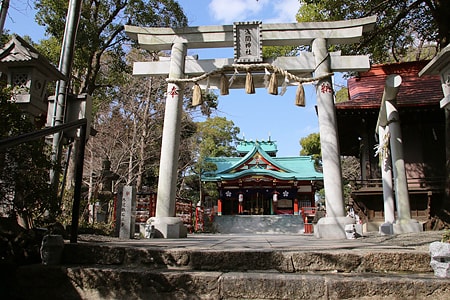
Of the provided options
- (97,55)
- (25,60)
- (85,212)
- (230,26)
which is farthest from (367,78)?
(25,60)

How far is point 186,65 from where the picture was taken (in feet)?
25.2

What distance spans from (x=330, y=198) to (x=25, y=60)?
5832 mm

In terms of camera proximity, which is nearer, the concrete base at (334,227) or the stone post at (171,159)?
the concrete base at (334,227)

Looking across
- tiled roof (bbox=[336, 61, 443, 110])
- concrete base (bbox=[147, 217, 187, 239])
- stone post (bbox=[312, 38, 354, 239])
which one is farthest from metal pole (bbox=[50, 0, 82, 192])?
tiled roof (bbox=[336, 61, 443, 110])

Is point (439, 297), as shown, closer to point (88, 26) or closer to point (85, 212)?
point (85, 212)

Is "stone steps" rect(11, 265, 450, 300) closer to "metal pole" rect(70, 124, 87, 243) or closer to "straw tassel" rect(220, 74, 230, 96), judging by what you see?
"metal pole" rect(70, 124, 87, 243)

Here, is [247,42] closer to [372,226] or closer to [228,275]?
[228,275]

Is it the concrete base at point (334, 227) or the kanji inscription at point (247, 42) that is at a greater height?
the kanji inscription at point (247, 42)

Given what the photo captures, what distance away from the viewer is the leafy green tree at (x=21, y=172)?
3375 mm

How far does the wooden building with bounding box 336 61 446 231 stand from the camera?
11.9 metres

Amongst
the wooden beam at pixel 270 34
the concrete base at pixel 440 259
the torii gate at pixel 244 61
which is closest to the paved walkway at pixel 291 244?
the concrete base at pixel 440 259

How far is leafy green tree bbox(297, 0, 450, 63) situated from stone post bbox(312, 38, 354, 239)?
5307 mm

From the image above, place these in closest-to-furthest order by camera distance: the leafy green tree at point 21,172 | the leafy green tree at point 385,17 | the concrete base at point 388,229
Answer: the leafy green tree at point 21,172 → the concrete base at point 388,229 → the leafy green tree at point 385,17

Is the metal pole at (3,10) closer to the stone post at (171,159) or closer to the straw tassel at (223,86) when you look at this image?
the stone post at (171,159)
